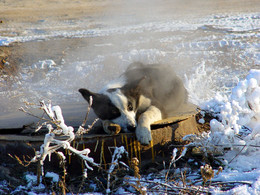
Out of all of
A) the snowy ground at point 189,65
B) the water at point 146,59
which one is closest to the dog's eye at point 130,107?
the snowy ground at point 189,65

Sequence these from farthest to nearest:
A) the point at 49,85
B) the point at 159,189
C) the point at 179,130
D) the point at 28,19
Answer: the point at 28,19, the point at 49,85, the point at 179,130, the point at 159,189

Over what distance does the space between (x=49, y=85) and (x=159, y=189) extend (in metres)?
4.60

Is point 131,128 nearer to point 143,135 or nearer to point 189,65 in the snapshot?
point 143,135

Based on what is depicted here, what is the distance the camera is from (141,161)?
3.00 metres

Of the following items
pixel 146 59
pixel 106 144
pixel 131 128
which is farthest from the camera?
pixel 146 59

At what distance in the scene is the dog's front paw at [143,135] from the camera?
284 cm

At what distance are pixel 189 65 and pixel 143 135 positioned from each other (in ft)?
14.4

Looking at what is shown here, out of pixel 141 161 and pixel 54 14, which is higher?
pixel 54 14

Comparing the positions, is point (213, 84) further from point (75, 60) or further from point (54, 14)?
point (54, 14)

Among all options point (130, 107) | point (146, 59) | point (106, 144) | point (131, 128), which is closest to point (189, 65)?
point (146, 59)

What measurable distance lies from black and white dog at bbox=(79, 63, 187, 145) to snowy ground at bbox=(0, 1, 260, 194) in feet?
2.10

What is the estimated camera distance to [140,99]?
3596 millimetres

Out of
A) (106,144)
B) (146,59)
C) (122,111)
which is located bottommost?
(106,144)

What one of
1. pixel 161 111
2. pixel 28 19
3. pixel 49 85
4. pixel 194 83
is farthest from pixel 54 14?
pixel 161 111
